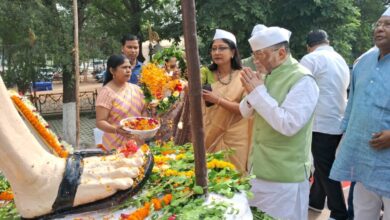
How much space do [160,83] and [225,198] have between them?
2.00m

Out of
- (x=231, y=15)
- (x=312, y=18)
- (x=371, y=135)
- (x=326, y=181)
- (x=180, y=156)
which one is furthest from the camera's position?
(x=312, y=18)

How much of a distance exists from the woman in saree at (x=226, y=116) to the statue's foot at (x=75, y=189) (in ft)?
4.83

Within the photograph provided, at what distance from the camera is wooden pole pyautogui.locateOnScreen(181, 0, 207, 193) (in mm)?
1490

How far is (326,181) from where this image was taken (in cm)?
403

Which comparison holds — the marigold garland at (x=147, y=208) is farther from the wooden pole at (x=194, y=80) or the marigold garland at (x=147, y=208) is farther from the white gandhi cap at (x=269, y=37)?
the white gandhi cap at (x=269, y=37)

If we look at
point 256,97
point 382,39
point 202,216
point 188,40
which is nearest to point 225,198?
point 202,216

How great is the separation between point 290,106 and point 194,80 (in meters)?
1.02

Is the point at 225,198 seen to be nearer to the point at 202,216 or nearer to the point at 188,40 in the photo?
the point at 202,216

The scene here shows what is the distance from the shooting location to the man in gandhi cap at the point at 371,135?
2.62 m

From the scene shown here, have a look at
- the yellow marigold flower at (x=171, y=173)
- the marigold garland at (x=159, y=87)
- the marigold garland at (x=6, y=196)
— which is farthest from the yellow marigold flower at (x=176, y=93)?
the marigold garland at (x=6, y=196)

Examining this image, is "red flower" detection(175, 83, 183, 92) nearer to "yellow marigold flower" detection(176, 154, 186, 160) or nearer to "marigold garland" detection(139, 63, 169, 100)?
"marigold garland" detection(139, 63, 169, 100)

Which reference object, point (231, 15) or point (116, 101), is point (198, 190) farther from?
point (231, 15)

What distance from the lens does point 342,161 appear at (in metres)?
2.89

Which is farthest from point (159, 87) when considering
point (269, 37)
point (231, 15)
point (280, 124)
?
point (231, 15)
